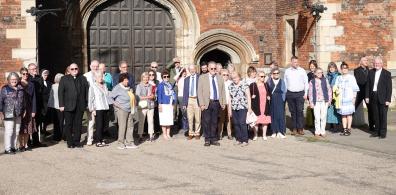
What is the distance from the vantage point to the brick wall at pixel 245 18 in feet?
58.7

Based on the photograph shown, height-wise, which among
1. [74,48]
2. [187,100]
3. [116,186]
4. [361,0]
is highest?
[361,0]

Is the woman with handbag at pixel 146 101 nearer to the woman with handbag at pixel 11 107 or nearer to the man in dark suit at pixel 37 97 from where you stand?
the man in dark suit at pixel 37 97

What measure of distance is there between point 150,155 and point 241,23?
8.72m

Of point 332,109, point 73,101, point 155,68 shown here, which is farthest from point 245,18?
point 73,101

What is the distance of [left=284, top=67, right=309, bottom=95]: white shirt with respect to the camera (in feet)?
41.2

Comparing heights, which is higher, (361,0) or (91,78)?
(361,0)

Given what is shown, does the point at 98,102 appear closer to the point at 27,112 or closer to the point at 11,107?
the point at 27,112

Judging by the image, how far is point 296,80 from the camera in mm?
12570

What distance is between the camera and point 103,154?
34.4ft

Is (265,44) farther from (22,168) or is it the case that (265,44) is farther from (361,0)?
(22,168)

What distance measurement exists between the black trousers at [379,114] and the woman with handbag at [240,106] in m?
2.71

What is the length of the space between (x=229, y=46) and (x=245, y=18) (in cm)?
98

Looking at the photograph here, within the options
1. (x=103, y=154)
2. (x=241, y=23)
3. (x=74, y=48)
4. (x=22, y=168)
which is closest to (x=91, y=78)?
(x=103, y=154)

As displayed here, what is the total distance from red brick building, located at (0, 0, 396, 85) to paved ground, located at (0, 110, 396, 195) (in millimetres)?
5127
